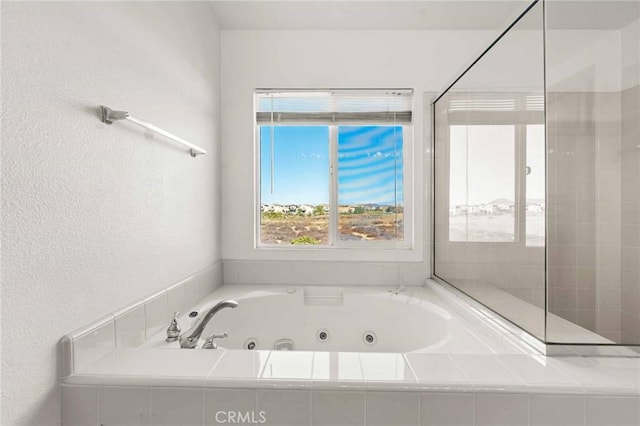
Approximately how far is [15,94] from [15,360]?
63 cm

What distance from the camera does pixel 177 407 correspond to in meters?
0.89

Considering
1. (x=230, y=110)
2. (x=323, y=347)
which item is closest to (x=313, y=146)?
(x=230, y=110)

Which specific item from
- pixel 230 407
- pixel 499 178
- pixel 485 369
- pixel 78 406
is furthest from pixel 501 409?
pixel 78 406

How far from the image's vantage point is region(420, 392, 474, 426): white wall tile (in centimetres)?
88

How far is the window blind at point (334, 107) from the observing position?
2266 millimetres

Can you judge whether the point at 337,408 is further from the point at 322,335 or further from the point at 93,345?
the point at 322,335

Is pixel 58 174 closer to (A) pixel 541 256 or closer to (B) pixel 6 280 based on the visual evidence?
(B) pixel 6 280

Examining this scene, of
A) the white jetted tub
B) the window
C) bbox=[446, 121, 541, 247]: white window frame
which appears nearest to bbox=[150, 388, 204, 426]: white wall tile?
the white jetted tub

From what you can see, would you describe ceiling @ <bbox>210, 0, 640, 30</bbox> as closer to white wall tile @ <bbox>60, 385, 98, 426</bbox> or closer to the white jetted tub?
the white jetted tub

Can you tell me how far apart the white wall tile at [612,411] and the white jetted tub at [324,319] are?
2.96 ft

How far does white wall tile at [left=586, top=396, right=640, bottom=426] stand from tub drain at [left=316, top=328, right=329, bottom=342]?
4.28 feet

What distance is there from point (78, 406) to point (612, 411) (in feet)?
4.80

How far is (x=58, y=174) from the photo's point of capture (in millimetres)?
877

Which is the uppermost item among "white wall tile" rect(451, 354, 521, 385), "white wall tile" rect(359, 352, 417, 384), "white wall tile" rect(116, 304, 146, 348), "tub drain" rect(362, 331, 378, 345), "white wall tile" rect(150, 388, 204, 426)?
"white wall tile" rect(116, 304, 146, 348)
